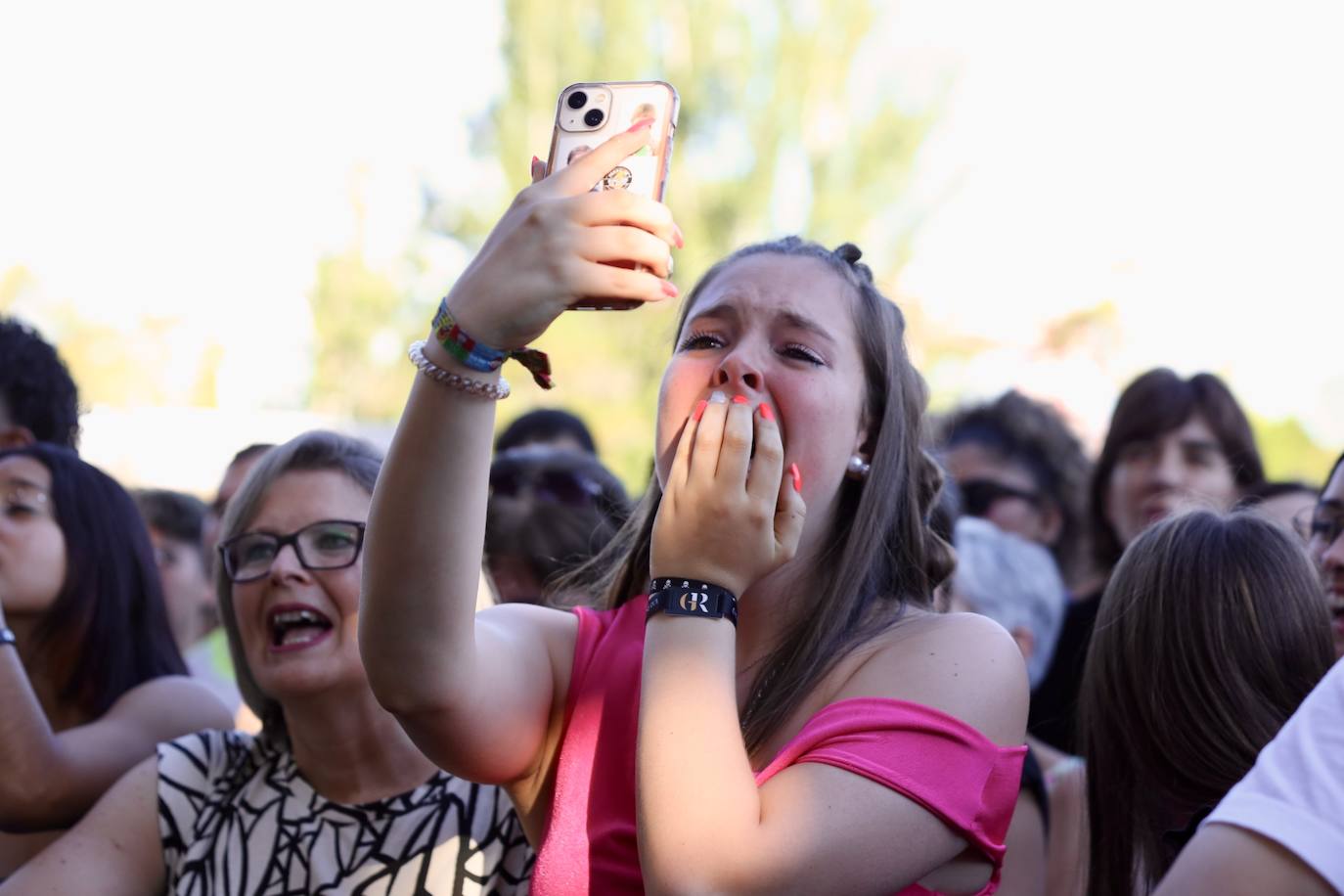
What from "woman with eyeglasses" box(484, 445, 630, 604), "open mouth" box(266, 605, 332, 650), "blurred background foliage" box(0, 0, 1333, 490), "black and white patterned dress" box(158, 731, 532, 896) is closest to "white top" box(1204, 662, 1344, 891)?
"black and white patterned dress" box(158, 731, 532, 896)

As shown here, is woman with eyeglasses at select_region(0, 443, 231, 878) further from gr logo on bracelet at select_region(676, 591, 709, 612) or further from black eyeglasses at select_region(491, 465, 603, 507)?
gr logo on bracelet at select_region(676, 591, 709, 612)

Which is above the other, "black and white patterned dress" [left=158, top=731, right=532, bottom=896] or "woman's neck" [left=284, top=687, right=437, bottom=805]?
"woman's neck" [left=284, top=687, right=437, bottom=805]

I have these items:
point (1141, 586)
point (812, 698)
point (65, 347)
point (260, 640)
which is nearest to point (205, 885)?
point (260, 640)

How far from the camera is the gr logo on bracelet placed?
1.74m

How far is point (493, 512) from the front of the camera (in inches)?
150

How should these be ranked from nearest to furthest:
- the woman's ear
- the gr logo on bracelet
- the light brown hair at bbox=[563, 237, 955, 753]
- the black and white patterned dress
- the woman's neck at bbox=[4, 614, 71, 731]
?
the gr logo on bracelet, the light brown hair at bbox=[563, 237, 955, 753], the black and white patterned dress, the woman's neck at bbox=[4, 614, 71, 731], the woman's ear

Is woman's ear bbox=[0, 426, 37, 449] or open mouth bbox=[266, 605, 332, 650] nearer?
open mouth bbox=[266, 605, 332, 650]

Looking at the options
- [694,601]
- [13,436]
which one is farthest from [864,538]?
[13,436]

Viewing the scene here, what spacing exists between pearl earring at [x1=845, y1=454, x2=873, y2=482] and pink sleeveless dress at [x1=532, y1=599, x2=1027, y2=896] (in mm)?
381

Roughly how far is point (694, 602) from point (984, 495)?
3.39 m

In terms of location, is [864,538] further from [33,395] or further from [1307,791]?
[33,395]

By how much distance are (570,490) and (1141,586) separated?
73.6 inches

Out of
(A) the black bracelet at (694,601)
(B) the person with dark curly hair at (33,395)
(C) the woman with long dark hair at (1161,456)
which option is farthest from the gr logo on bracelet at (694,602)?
(B) the person with dark curly hair at (33,395)

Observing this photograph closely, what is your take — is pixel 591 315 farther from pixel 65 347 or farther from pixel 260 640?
pixel 65 347
